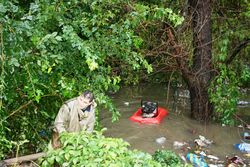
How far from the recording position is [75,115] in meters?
5.29

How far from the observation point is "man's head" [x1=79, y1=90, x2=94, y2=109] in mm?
5059

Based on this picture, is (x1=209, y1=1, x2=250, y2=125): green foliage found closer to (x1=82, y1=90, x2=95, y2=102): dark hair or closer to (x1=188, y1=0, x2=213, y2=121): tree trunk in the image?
(x1=188, y1=0, x2=213, y2=121): tree trunk

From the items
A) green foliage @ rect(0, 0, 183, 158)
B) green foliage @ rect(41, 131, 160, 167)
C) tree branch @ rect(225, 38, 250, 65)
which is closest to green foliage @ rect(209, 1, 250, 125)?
tree branch @ rect(225, 38, 250, 65)

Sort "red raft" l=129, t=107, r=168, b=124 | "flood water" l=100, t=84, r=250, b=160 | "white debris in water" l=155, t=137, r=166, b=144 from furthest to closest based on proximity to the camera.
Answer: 1. "red raft" l=129, t=107, r=168, b=124
2. "white debris in water" l=155, t=137, r=166, b=144
3. "flood water" l=100, t=84, r=250, b=160

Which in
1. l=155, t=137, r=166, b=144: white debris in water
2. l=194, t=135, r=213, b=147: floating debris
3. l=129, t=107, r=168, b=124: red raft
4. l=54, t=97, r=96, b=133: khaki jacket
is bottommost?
l=194, t=135, r=213, b=147: floating debris

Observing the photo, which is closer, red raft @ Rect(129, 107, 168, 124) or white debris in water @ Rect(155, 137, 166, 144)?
white debris in water @ Rect(155, 137, 166, 144)

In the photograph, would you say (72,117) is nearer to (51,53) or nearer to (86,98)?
(86,98)

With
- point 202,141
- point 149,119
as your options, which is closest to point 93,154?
point 202,141

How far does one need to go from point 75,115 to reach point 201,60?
4.37 m

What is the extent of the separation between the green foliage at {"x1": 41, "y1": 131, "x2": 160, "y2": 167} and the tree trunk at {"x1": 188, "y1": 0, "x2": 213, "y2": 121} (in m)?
5.16

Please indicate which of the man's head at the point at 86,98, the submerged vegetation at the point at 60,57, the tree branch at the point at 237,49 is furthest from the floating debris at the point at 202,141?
the man's head at the point at 86,98

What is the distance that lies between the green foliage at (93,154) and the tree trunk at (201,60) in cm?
516

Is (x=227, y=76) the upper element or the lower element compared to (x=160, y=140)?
upper

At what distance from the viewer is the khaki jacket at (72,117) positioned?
5.23 meters
